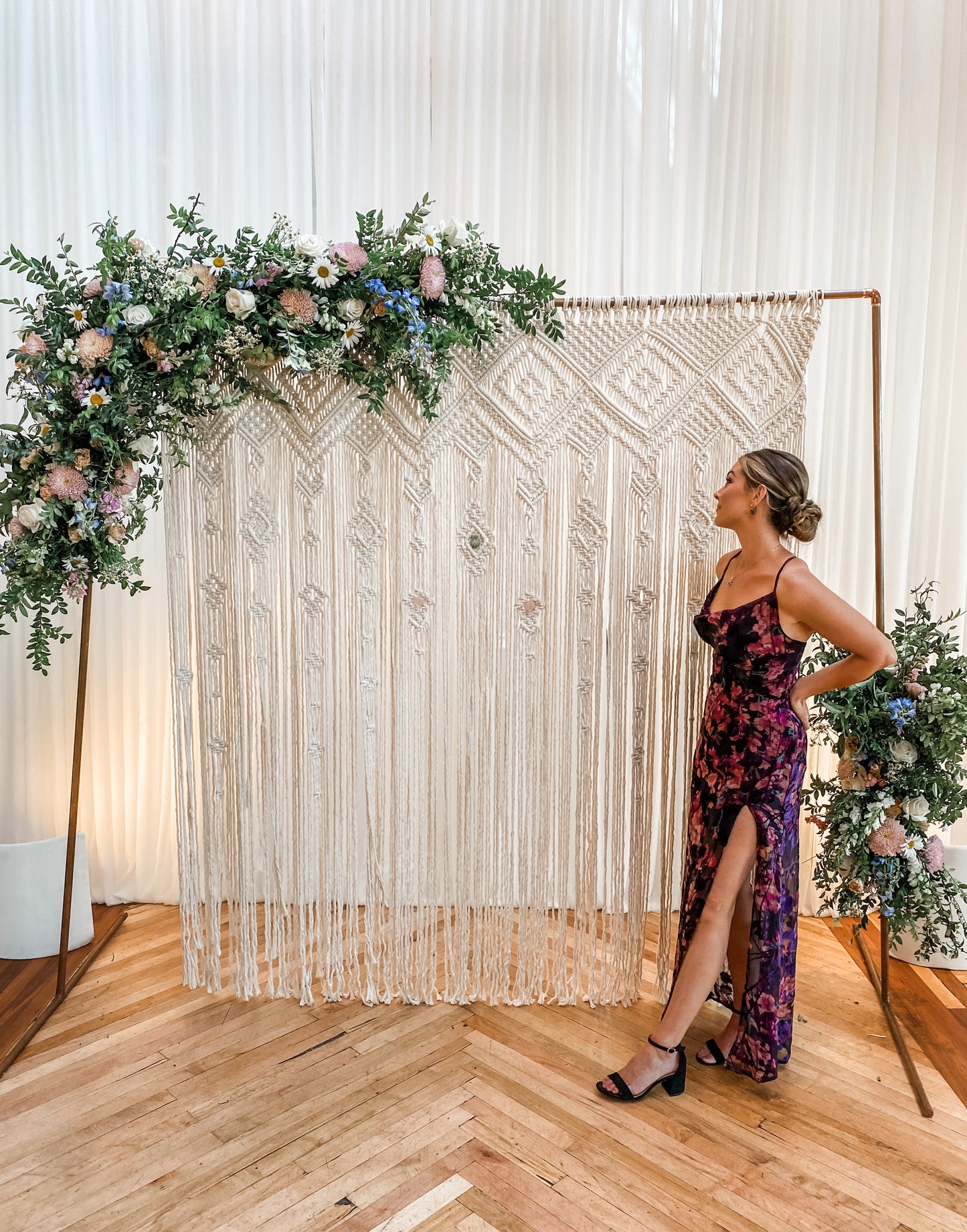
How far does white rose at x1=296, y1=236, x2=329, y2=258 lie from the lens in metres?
2.08

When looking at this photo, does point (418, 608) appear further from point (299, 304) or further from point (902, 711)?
point (902, 711)

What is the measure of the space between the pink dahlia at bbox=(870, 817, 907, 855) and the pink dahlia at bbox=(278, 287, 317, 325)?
1986 mm

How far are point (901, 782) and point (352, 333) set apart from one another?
1.86 m

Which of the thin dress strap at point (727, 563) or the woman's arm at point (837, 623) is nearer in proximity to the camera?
the woman's arm at point (837, 623)

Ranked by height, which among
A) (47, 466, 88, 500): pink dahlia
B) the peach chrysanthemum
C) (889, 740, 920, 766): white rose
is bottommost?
(889, 740, 920, 766): white rose

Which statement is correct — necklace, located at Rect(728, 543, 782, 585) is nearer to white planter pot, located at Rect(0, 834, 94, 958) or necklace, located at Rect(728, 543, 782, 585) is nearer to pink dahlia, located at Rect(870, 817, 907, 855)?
pink dahlia, located at Rect(870, 817, 907, 855)

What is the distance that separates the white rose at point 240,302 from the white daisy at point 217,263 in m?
0.06

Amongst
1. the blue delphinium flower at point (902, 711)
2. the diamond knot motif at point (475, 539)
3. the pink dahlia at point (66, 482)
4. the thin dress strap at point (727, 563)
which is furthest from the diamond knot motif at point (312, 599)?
the blue delphinium flower at point (902, 711)

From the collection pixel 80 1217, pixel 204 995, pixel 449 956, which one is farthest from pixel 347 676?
pixel 80 1217

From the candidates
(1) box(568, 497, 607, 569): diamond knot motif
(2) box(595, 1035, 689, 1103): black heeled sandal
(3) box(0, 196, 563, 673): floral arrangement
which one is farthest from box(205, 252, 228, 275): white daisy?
(2) box(595, 1035, 689, 1103): black heeled sandal

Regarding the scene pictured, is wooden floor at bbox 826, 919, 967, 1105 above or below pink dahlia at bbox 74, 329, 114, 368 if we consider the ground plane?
below

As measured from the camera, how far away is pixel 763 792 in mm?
2082

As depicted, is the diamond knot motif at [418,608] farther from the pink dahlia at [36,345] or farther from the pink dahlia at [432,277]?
the pink dahlia at [36,345]

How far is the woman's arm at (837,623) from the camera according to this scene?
6.45ft
